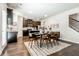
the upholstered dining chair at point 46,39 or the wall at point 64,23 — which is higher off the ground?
the wall at point 64,23

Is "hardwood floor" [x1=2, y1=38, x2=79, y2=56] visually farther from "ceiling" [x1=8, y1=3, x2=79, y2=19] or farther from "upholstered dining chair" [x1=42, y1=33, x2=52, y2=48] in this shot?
"ceiling" [x1=8, y1=3, x2=79, y2=19]

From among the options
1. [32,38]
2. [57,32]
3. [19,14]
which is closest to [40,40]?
[32,38]

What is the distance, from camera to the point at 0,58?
81.2 inches

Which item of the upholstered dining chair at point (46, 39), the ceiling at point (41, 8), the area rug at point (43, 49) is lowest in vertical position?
the area rug at point (43, 49)

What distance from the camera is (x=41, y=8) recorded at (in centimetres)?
217

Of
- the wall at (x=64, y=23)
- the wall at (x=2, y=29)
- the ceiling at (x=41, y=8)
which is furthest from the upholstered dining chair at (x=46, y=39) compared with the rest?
the wall at (x=2, y=29)

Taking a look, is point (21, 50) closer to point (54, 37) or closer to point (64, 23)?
point (54, 37)

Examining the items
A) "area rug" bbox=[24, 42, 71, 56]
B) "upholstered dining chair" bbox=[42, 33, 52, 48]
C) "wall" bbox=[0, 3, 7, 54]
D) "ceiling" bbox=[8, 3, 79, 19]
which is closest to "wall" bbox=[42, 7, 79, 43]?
"ceiling" bbox=[8, 3, 79, 19]

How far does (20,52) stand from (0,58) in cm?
49

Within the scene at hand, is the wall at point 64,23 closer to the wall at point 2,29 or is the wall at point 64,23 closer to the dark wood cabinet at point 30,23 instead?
the dark wood cabinet at point 30,23

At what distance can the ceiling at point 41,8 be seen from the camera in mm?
2119

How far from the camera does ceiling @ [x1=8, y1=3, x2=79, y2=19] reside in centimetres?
212

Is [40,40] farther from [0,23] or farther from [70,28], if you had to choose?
[0,23]

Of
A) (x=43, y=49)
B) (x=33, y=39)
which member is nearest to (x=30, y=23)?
(x=33, y=39)
